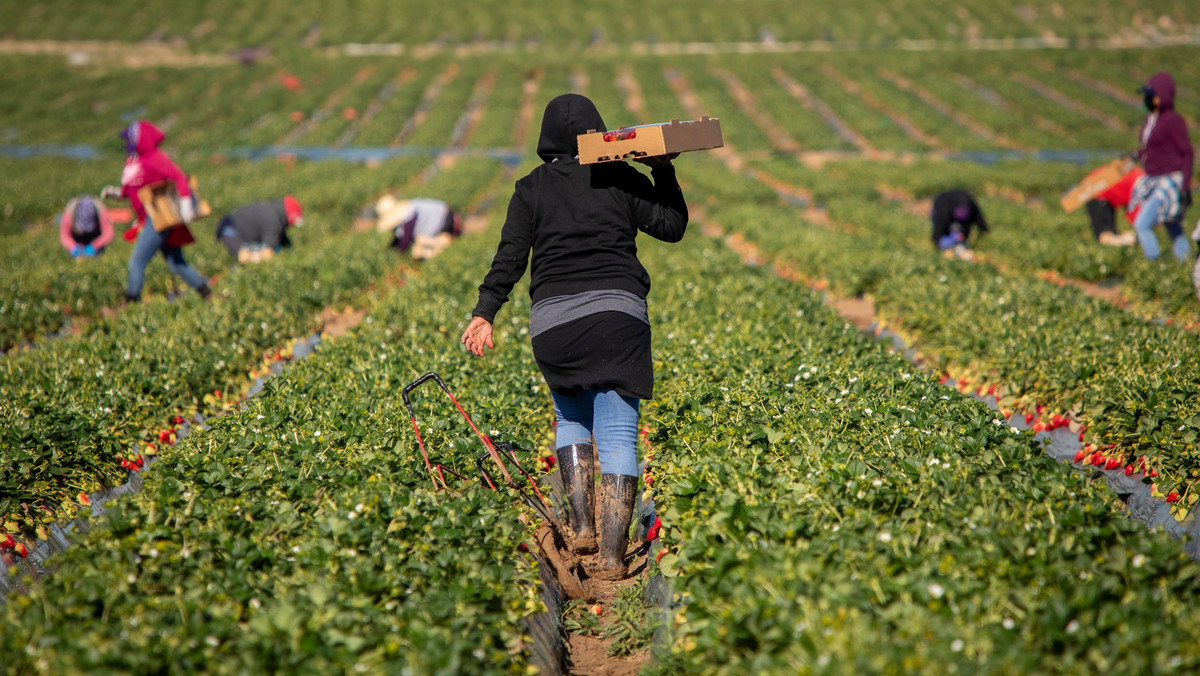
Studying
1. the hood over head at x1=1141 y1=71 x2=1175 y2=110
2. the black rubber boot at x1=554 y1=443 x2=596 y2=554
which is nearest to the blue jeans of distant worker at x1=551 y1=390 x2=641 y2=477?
the black rubber boot at x1=554 y1=443 x2=596 y2=554

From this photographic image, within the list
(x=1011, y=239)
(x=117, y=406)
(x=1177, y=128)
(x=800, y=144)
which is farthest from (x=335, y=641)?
(x=800, y=144)

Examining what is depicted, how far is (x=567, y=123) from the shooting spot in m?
3.64

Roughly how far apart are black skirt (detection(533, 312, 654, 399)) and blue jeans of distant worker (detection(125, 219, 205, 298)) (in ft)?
22.0

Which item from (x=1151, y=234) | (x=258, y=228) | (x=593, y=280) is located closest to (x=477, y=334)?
(x=593, y=280)

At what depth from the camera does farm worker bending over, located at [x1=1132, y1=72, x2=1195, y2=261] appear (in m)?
8.20

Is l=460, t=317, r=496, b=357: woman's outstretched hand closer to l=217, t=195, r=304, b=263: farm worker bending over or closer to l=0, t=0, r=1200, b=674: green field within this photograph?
l=0, t=0, r=1200, b=674: green field

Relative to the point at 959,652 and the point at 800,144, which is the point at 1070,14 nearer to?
the point at 800,144

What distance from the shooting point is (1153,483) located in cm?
411

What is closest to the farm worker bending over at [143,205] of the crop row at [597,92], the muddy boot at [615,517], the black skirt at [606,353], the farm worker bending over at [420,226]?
the farm worker bending over at [420,226]

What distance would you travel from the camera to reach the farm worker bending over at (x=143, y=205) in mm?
8195

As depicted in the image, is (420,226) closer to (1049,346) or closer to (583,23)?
(1049,346)

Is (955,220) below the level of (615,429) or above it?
below

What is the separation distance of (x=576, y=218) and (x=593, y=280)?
305 millimetres

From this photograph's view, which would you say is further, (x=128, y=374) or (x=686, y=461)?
(x=128, y=374)
